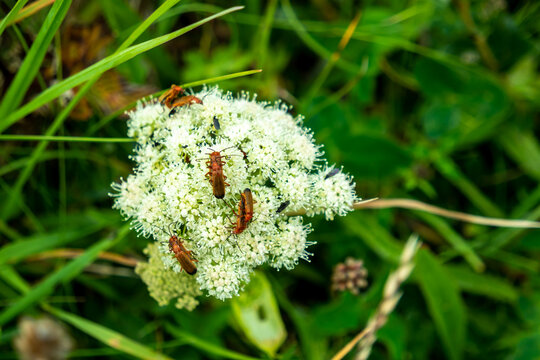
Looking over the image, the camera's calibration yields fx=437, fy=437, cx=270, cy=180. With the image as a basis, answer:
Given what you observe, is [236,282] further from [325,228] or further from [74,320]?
[325,228]

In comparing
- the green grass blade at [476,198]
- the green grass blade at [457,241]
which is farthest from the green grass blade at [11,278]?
the green grass blade at [476,198]

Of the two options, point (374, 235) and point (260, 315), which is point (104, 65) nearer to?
point (260, 315)

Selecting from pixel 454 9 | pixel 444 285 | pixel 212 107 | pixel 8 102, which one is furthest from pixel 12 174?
pixel 454 9

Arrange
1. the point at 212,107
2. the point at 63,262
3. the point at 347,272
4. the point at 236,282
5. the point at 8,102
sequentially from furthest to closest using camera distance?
the point at 63,262 < the point at 347,272 < the point at 8,102 < the point at 212,107 < the point at 236,282

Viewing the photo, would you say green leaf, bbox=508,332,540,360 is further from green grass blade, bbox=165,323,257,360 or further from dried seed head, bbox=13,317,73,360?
dried seed head, bbox=13,317,73,360

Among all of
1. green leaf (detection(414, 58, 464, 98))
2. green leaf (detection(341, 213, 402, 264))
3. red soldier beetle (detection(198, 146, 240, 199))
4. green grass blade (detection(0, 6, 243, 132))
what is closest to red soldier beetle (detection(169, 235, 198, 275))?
red soldier beetle (detection(198, 146, 240, 199))

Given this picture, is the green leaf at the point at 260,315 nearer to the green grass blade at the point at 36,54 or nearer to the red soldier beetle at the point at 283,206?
the red soldier beetle at the point at 283,206
